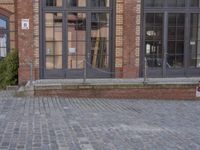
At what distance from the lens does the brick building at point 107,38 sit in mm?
14844

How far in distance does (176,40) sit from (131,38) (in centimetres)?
177

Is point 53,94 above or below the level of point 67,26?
below

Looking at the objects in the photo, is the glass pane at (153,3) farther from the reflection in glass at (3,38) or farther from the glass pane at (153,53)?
the reflection in glass at (3,38)

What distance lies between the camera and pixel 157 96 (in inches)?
531

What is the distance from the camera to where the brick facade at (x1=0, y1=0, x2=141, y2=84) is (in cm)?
1459

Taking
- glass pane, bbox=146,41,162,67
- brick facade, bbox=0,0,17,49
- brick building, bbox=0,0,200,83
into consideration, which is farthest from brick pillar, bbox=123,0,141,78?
brick facade, bbox=0,0,17,49

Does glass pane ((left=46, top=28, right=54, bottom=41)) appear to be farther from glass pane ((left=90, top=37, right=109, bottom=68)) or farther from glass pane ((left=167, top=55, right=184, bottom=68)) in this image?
glass pane ((left=167, top=55, right=184, bottom=68))

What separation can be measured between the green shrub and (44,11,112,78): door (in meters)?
1.09

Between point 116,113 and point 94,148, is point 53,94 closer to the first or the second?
point 116,113

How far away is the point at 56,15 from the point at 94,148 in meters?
8.92

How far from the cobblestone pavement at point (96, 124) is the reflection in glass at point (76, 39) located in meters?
2.76

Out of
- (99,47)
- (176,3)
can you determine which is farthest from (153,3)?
(99,47)

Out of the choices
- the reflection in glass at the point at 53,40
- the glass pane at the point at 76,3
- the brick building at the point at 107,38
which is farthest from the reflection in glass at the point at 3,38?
the glass pane at the point at 76,3

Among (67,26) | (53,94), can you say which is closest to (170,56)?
(67,26)
